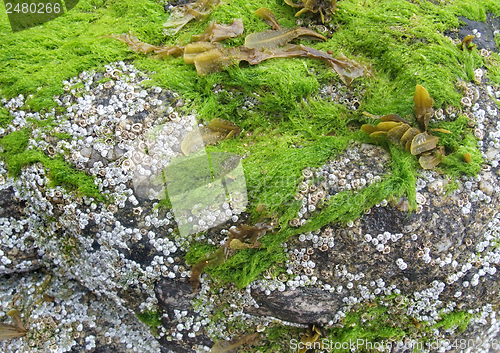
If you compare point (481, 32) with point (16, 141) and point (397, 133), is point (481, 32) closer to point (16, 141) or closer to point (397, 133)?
point (397, 133)

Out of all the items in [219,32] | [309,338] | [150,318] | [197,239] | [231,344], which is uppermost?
Result: [219,32]

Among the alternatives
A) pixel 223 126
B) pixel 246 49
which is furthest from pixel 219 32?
pixel 223 126

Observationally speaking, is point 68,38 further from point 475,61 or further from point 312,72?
point 475,61

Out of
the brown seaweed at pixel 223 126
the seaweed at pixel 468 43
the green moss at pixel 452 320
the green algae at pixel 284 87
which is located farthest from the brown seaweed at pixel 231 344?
the seaweed at pixel 468 43

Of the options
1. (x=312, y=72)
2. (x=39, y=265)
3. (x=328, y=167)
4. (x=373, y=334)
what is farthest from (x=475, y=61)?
(x=39, y=265)

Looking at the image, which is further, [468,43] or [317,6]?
[317,6]

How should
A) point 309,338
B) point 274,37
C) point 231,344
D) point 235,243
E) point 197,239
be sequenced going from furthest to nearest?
point 274,37
point 231,344
point 309,338
point 197,239
point 235,243

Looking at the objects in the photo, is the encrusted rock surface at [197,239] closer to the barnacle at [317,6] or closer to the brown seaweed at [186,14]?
the brown seaweed at [186,14]

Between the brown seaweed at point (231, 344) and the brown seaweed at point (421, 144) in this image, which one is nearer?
the brown seaweed at point (421, 144)
